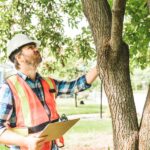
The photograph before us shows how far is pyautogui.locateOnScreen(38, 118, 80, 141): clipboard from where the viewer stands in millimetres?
3305

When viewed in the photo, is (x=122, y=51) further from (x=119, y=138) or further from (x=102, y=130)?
(x=102, y=130)

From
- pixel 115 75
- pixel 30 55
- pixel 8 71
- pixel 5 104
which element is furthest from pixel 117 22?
pixel 8 71

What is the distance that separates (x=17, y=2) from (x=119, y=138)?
158 inches

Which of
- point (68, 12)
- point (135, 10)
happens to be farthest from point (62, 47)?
point (135, 10)

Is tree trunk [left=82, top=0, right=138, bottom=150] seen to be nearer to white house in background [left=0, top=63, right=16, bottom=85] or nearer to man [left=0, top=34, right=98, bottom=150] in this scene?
man [left=0, top=34, right=98, bottom=150]

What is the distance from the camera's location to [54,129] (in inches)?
134

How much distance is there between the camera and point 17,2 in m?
7.25

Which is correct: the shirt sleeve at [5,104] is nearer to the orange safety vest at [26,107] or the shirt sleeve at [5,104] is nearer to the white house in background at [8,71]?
the orange safety vest at [26,107]

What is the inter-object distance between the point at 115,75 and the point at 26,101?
0.70 metres

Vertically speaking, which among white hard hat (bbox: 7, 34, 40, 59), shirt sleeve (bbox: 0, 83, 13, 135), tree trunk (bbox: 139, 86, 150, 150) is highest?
white hard hat (bbox: 7, 34, 40, 59)

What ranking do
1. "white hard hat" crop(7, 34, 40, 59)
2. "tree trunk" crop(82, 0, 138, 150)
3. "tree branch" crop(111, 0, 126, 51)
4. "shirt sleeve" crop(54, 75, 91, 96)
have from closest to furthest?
"tree branch" crop(111, 0, 126, 51)
"tree trunk" crop(82, 0, 138, 150)
"white hard hat" crop(7, 34, 40, 59)
"shirt sleeve" crop(54, 75, 91, 96)

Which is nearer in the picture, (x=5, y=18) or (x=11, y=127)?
(x=11, y=127)

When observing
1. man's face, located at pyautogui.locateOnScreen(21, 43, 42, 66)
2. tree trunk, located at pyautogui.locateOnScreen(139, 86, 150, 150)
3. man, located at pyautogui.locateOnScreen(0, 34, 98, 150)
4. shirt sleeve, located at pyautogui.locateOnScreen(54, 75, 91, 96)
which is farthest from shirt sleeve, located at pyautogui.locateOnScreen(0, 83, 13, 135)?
tree trunk, located at pyautogui.locateOnScreen(139, 86, 150, 150)

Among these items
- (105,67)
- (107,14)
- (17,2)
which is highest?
(17,2)
